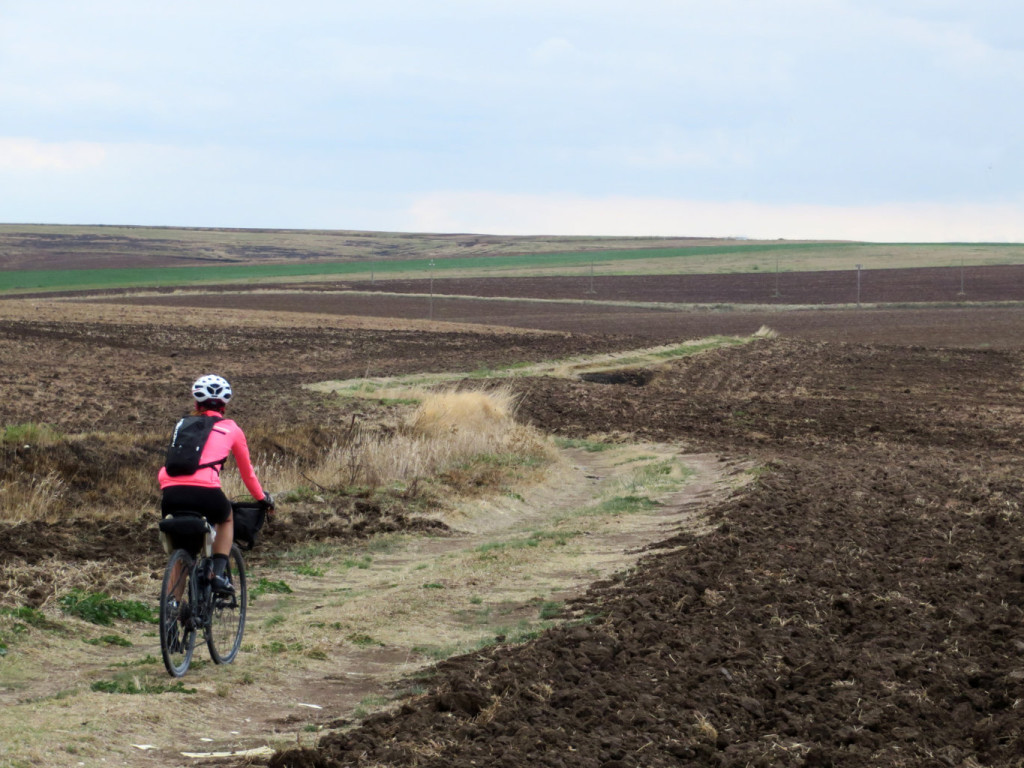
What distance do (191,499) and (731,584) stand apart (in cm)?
470

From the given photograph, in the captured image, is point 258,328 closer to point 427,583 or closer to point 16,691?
point 427,583

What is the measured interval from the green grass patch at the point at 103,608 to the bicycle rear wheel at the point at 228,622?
4.41 feet

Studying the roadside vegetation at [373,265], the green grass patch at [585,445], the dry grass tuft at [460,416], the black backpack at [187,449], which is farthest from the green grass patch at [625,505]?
the roadside vegetation at [373,265]

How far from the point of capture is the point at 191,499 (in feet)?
26.8

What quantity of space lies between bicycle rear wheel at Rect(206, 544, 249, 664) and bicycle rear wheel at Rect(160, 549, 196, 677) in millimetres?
235

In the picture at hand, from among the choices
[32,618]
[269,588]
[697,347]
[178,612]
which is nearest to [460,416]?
[269,588]

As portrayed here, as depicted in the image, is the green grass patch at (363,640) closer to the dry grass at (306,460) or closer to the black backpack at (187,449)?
the black backpack at (187,449)

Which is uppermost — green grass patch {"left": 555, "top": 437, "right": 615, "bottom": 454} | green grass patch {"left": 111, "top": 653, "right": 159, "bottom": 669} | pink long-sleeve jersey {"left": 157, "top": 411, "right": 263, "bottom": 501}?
pink long-sleeve jersey {"left": 157, "top": 411, "right": 263, "bottom": 501}

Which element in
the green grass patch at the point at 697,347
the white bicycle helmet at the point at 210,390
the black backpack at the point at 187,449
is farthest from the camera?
the green grass patch at the point at 697,347

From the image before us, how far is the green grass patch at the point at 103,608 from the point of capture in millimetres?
9875

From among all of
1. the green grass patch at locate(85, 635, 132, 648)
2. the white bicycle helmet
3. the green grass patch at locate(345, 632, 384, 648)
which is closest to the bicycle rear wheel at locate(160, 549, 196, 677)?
the white bicycle helmet

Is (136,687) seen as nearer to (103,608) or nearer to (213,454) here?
(213,454)

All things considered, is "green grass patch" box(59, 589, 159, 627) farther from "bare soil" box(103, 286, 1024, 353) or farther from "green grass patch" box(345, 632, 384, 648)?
"bare soil" box(103, 286, 1024, 353)

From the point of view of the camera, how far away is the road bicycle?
7.84m
